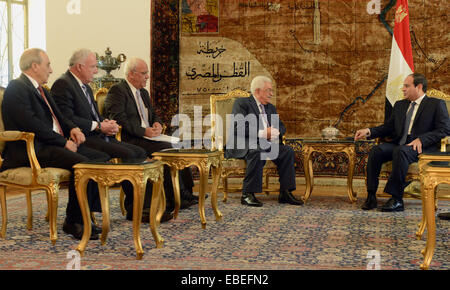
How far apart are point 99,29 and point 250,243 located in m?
4.70

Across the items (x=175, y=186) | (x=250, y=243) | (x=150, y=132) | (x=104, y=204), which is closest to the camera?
(x=104, y=204)

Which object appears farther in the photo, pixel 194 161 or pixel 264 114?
pixel 264 114

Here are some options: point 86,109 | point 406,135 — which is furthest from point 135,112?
point 406,135

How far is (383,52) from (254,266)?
4854 mm

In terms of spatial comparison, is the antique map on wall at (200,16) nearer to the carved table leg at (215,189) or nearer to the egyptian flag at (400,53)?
the egyptian flag at (400,53)

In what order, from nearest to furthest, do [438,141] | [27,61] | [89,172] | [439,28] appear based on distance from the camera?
1. [89,172]
2. [27,61]
3. [438,141]
4. [439,28]

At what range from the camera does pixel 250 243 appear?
11.0 ft

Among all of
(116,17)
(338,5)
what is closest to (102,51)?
(116,17)

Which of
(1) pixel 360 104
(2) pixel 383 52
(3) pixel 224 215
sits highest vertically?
(2) pixel 383 52

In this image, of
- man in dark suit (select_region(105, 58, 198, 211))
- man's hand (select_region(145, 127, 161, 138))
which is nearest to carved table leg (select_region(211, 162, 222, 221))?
man in dark suit (select_region(105, 58, 198, 211))

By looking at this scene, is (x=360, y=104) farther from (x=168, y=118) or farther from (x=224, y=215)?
(x=224, y=215)

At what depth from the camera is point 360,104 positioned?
679 cm

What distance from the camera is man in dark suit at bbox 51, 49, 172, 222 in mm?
3838

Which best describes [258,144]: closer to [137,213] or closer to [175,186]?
[175,186]
